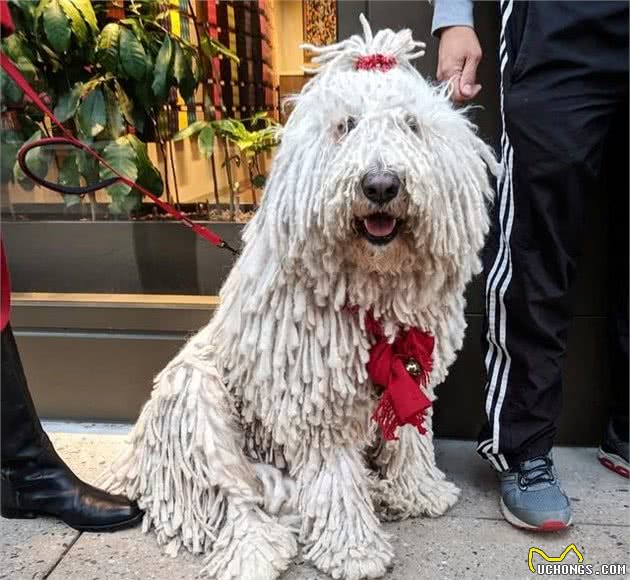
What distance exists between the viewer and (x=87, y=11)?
9.29ft

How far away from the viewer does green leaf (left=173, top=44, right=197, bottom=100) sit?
2900 mm

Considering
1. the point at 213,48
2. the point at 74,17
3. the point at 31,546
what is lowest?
the point at 31,546

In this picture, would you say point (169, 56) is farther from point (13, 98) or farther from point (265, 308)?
point (265, 308)

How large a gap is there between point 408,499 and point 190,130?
173 centimetres

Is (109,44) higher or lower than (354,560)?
higher

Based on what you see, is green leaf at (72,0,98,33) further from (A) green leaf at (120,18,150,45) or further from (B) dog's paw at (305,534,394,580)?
(B) dog's paw at (305,534,394,580)

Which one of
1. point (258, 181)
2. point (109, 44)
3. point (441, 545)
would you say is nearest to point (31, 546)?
point (441, 545)

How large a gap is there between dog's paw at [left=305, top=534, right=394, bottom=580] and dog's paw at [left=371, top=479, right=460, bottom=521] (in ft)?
0.85

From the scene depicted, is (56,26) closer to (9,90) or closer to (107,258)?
(9,90)

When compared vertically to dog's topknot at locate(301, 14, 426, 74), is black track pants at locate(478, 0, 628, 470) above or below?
below

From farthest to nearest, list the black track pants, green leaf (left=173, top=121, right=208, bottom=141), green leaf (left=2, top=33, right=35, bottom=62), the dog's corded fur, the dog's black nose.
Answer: green leaf (left=173, top=121, right=208, bottom=141)
green leaf (left=2, top=33, right=35, bottom=62)
the black track pants
the dog's corded fur
the dog's black nose

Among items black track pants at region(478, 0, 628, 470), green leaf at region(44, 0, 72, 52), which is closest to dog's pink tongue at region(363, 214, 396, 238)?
black track pants at region(478, 0, 628, 470)

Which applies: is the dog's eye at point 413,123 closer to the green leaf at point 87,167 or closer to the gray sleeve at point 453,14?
the gray sleeve at point 453,14

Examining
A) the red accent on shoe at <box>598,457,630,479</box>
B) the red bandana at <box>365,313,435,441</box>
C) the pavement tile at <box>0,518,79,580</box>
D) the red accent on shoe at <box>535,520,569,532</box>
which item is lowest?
the pavement tile at <box>0,518,79,580</box>
